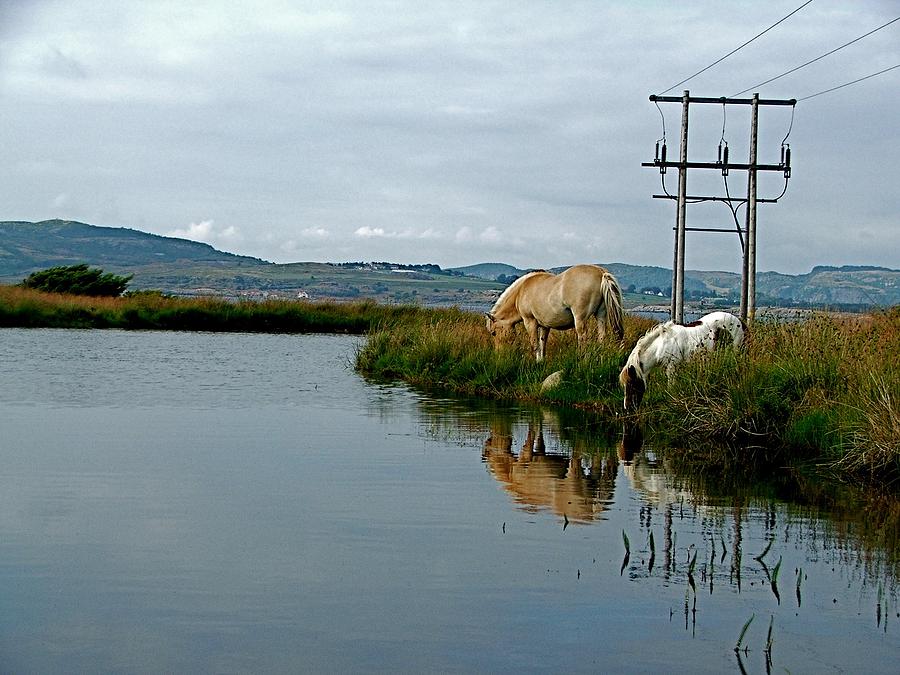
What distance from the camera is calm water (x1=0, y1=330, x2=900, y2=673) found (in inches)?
202

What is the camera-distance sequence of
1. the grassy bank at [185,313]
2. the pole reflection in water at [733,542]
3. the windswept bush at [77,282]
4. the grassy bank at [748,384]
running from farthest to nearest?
1. the windswept bush at [77,282]
2. the grassy bank at [185,313]
3. the grassy bank at [748,384]
4. the pole reflection in water at [733,542]

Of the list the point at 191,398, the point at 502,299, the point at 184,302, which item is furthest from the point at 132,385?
the point at 184,302

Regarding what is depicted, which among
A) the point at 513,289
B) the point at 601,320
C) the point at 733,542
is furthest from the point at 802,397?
the point at 513,289

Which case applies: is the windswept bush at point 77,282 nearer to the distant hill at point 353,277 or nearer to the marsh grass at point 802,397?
the distant hill at point 353,277

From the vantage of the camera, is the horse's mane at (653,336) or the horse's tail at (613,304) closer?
the horse's mane at (653,336)

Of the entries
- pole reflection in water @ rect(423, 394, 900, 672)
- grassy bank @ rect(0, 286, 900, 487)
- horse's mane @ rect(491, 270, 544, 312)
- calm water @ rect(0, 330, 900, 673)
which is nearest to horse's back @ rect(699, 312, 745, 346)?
grassy bank @ rect(0, 286, 900, 487)

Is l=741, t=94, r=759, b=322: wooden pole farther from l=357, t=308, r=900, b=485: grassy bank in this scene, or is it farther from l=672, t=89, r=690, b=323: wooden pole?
l=357, t=308, r=900, b=485: grassy bank

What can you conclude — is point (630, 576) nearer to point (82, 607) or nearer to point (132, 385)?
point (82, 607)

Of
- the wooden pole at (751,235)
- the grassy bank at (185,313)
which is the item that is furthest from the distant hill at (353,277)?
the wooden pole at (751,235)

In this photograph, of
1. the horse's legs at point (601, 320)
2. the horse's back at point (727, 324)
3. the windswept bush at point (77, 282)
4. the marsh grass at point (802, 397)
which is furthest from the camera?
the windswept bush at point (77, 282)

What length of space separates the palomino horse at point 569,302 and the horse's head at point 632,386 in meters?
3.20

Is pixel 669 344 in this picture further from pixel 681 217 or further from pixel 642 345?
pixel 681 217

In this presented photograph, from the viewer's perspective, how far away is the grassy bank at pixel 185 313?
1448 inches

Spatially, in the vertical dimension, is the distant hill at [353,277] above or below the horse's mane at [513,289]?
above
